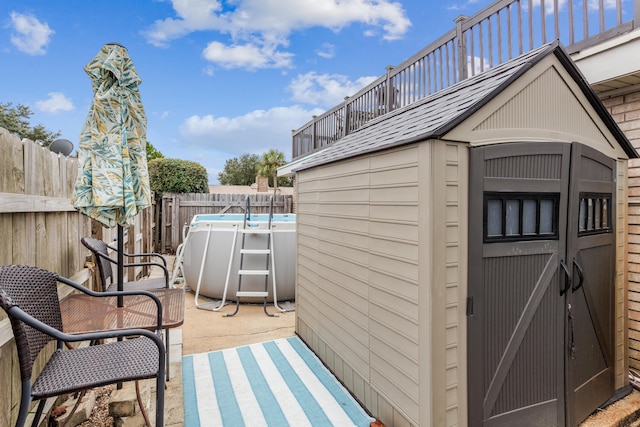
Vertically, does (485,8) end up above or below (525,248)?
above

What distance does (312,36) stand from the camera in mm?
10438

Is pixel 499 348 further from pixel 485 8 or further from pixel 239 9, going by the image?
pixel 239 9

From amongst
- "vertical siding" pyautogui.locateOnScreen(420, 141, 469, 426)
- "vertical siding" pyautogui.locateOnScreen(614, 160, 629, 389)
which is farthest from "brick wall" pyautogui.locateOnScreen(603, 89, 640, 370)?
"vertical siding" pyautogui.locateOnScreen(420, 141, 469, 426)

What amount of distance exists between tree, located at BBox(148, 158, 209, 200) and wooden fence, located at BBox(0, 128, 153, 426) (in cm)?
749

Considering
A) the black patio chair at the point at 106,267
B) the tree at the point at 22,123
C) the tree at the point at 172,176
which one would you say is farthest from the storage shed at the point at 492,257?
the tree at the point at 22,123

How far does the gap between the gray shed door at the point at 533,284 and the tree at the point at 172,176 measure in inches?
382

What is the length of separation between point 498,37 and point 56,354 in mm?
4937

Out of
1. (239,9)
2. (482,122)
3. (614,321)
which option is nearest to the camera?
(482,122)

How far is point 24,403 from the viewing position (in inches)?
52.7

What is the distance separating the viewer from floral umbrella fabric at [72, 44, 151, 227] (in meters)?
2.17

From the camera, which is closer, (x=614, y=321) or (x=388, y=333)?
(x=388, y=333)

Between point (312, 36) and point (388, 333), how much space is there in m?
10.2

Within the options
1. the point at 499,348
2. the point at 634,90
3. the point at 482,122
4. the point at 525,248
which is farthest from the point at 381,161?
the point at 634,90

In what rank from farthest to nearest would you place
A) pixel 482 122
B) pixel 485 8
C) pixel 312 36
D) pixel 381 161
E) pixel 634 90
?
pixel 312 36
pixel 485 8
pixel 634 90
pixel 381 161
pixel 482 122
